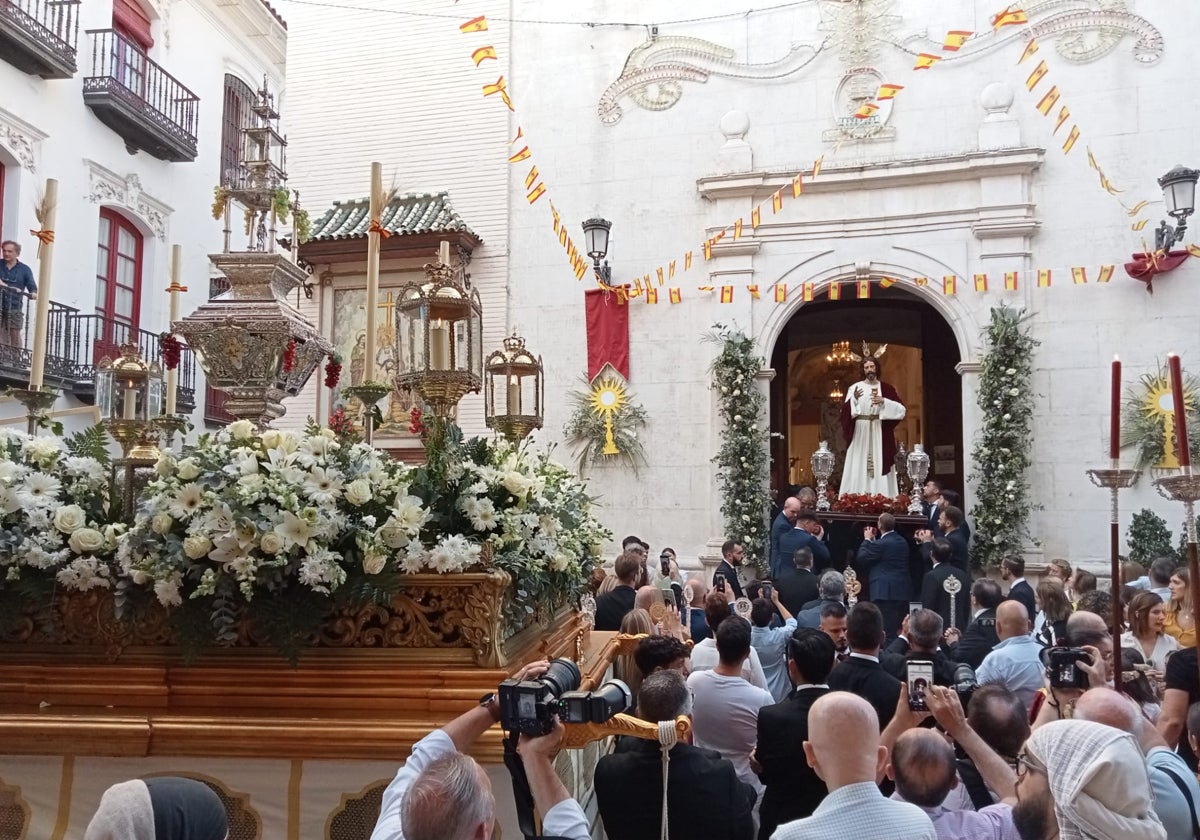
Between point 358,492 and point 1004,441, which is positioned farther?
point 1004,441

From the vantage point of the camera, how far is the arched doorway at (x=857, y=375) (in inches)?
583

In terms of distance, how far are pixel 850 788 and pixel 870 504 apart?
982 cm

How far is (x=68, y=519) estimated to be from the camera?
312 centimetres

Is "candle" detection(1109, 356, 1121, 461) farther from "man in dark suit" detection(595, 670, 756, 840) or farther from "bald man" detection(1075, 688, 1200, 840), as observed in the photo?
"man in dark suit" detection(595, 670, 756, 840)

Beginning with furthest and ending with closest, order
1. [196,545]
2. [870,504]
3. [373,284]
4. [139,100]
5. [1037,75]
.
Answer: [139,100] → [870,504] → [1037,75] → [373,284] → [196,545]

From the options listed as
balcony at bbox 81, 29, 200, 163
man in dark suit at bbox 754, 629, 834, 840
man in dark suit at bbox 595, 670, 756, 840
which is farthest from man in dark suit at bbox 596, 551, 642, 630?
balcony at bbox 81, 29, 200, 163

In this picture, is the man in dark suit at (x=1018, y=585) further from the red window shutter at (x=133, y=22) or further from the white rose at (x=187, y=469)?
the red window shutter at (x=133, y=22)

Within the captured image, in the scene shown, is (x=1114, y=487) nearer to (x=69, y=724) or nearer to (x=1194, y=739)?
(x=1194, y=739)

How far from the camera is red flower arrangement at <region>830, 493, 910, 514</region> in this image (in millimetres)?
11492

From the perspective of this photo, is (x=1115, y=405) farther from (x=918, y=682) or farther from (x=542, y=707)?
(x=542, y=707)

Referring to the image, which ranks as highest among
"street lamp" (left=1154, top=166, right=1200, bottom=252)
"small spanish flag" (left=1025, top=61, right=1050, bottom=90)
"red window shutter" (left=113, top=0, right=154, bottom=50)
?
"red window shutter" (left=113, top=0, right=154, bottom=50)

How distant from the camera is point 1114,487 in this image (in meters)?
2.94

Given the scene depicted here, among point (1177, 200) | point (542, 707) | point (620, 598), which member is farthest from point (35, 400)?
point (1177, 200)

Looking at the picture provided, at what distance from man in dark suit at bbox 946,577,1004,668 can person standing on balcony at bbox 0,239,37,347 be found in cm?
1061
